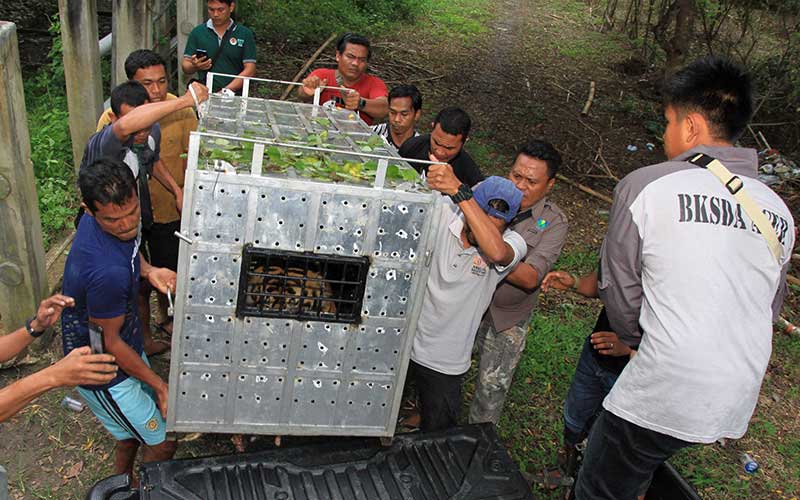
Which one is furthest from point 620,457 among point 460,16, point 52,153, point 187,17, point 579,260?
A: point 460,16

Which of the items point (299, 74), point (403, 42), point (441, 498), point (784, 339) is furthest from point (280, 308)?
point (403, 42)

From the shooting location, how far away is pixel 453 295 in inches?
125

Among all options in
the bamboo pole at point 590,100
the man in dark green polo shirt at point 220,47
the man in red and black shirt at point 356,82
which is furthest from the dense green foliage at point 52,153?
the bamboo pole at point 590,100

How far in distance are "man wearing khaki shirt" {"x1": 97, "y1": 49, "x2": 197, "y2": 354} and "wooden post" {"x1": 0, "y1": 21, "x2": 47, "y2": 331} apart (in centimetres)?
50

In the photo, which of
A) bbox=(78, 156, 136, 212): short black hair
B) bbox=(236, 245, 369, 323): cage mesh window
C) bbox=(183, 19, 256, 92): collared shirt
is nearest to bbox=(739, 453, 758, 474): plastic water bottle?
bbox=(236, 245, 369, 323): cage mesh window

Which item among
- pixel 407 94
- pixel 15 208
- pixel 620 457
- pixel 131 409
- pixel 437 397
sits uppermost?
pixel 407 94

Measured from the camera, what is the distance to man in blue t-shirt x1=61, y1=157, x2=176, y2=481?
2.59 m

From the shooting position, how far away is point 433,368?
→ 132 inches

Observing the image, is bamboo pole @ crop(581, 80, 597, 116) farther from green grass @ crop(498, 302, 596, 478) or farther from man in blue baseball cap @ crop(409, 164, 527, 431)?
man in blue baseball cap @ crop(409, 164, 527, 431)

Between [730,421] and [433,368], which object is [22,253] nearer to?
[433,368]

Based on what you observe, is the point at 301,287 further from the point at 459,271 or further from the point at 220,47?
the point at 220,47

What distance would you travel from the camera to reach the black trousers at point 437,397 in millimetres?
3414

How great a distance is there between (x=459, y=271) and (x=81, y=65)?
13.4ft

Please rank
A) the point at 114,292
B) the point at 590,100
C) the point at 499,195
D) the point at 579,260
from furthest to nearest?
1. the point at 590,100
2. the point at 579,260
3. the point at 499,195
4. the point at 114,292
